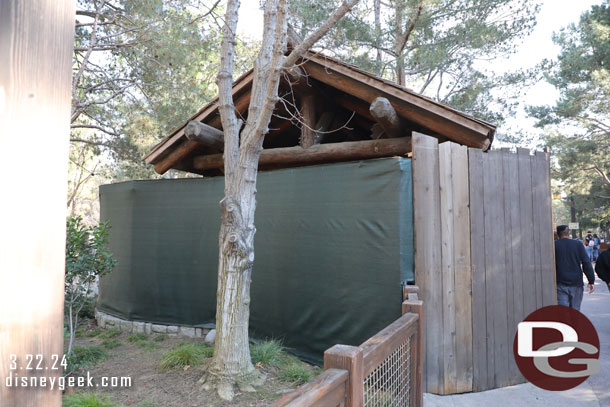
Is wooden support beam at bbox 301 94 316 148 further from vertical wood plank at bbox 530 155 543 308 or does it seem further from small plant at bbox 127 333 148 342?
small plant at bbox 127 333 148 342

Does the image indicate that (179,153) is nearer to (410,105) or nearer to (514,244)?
(410,105)

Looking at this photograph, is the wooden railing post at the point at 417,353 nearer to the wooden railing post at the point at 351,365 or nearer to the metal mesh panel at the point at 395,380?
the metal mesh panel at the point at 395,380

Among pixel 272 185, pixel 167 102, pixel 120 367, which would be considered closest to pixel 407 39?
pixel 167 102

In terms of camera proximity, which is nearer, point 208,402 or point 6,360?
point 6,360

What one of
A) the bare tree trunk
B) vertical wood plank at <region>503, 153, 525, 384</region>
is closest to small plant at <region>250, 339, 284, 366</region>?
the bare tree trunk

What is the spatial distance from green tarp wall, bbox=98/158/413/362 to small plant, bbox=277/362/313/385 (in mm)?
540

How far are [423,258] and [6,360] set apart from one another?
3.77m

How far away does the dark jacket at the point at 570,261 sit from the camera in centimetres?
525

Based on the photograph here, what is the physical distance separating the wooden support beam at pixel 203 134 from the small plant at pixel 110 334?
3401 mm

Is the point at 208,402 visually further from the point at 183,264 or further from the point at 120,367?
the point at 183,264

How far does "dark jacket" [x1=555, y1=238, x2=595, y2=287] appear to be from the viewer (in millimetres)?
5250

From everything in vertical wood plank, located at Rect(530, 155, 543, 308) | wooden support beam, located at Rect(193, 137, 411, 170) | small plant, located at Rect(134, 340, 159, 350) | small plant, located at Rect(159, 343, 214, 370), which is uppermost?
wooden support beam, located at Rect(193, 137, 411, 170)

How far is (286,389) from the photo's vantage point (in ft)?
13.1

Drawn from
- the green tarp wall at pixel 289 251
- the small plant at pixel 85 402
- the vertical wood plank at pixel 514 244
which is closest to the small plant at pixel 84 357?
the small plant at pixel 85 402
